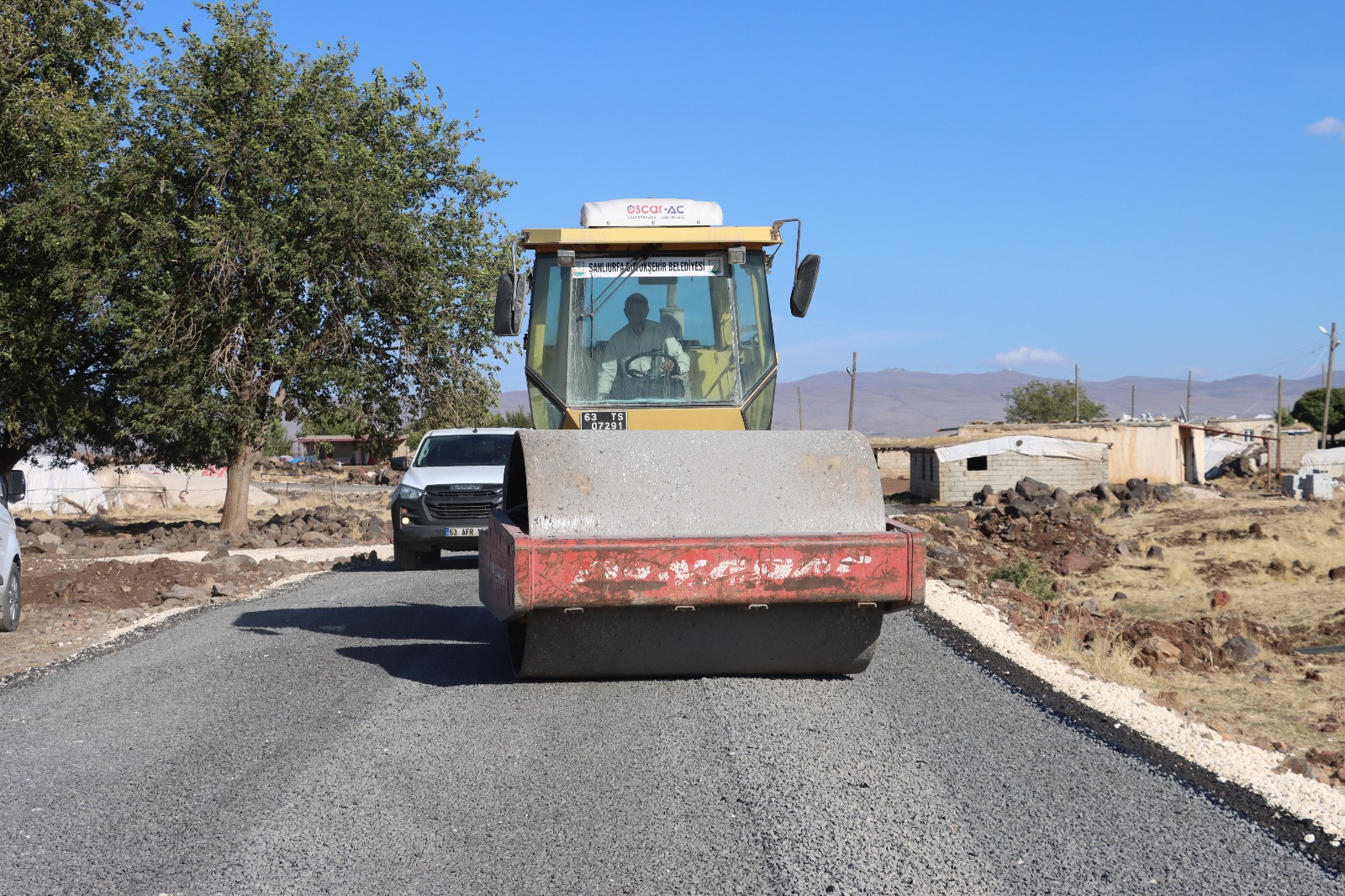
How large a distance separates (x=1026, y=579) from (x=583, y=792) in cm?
1481

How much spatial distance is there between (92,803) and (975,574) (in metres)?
15.0

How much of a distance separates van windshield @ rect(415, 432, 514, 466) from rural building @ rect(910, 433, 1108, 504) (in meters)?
30.4

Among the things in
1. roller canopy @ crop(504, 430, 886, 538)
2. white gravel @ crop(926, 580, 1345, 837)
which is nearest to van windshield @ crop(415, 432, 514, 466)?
white gravel @ crop(926, 580, 1345, 837)

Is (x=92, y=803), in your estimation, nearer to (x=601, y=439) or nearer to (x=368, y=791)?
(x=368, y=791)

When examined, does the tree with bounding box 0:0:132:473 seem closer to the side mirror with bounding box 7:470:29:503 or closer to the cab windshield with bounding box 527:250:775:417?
the side mirror with bounding box 7:470:29:503

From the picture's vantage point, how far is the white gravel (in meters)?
5.82

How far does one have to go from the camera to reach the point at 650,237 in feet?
29.4

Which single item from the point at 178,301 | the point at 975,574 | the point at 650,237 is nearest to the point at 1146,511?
the point at 975,574

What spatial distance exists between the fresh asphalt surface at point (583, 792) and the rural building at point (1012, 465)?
38.1m

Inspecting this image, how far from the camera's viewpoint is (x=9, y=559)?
1173cm

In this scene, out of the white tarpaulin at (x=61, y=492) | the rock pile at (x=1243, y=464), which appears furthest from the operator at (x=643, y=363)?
the rock pile at (x=1243, y=464)

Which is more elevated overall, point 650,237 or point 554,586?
point 650,237

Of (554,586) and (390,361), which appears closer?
(554,586)

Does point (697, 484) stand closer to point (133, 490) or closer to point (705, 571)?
point (705, 571)
